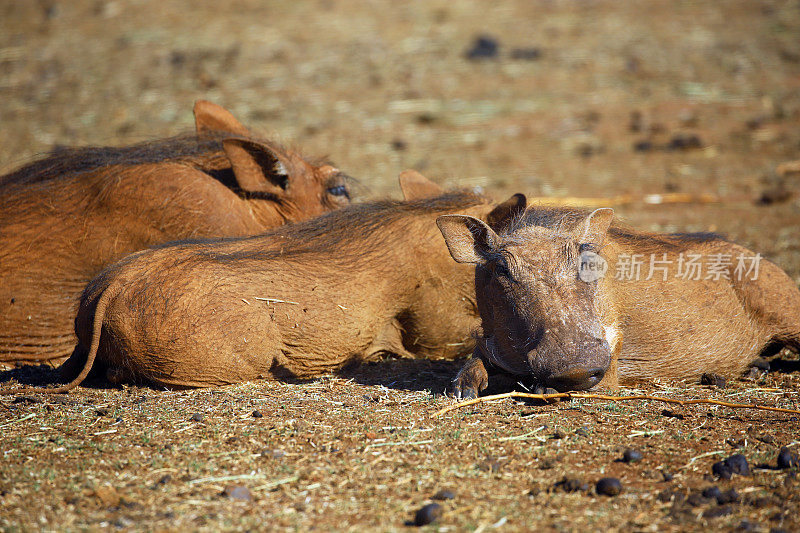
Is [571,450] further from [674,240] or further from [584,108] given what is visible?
[584,108]

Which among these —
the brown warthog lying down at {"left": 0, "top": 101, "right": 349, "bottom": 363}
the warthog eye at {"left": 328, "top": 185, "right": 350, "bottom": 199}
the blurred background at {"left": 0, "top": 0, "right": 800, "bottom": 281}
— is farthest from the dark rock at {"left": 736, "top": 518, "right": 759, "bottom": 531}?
the blurred background at {"left": 0, "top": 0, "right": 800, "bottom": 281}

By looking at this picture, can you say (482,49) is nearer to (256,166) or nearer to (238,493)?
(256,166)

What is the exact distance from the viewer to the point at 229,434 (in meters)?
2.87

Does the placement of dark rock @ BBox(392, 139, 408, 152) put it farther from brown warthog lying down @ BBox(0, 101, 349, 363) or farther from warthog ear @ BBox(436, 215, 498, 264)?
warthog ear @ BBox(436, 215, 498, 264)

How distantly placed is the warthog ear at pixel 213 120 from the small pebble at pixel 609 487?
3462mm

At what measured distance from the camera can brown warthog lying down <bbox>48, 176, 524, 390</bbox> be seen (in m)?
3.41

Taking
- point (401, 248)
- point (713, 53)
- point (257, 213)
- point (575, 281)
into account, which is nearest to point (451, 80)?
point (713, 53)

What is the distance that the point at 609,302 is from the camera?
11.3 ft

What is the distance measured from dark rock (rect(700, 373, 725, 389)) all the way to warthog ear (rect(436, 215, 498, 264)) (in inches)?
48.5

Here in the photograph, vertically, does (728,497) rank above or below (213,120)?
below

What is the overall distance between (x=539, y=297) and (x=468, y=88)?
746 centimetres

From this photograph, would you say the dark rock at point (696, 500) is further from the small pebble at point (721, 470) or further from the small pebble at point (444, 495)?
the small pebble at point (444, 495)

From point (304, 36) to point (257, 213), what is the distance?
7.19 meters

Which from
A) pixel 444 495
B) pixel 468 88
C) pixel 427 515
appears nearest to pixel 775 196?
pixel 468 88
